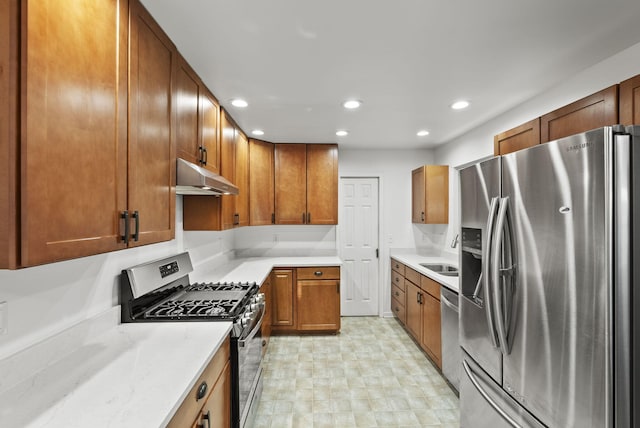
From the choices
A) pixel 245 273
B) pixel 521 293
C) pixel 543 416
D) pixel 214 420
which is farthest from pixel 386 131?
pixel 214 420

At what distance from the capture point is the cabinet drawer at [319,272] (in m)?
3.71

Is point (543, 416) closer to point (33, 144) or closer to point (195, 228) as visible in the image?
point (33, 144)

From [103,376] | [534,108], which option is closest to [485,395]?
[103,376]

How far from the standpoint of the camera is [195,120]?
6.53 ft

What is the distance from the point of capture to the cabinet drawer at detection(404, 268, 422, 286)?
337 centimetres

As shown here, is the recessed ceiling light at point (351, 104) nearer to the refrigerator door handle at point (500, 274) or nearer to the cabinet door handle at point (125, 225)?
the refrigerator door handle at point (500, 274)

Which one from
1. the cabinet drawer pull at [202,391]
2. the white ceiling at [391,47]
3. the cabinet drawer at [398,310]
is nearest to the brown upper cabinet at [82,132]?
the white ceiling at [391,47]

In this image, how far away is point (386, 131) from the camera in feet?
11.4

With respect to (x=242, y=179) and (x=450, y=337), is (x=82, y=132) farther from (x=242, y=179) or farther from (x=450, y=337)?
(x=450, y=337)

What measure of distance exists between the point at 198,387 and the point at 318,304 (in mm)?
2569

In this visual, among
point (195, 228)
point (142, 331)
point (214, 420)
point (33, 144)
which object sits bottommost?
point (214, 420)

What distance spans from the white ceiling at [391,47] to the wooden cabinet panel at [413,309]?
1958 mm

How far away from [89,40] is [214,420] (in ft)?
5.25

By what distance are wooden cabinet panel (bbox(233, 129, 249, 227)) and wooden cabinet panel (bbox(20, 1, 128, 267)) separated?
6.51 feet
